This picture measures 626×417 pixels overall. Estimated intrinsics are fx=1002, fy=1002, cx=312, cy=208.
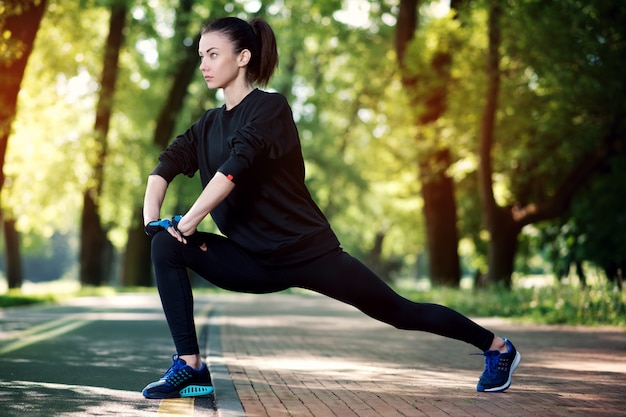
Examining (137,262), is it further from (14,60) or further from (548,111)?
(548,111)

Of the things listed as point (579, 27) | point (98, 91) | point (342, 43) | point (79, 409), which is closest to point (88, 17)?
point (98, 91)

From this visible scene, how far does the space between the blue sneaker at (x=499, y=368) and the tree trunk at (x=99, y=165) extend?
2480 centimetres

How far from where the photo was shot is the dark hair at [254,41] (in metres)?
5.42

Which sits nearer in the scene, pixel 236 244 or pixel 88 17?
pixel 236 244

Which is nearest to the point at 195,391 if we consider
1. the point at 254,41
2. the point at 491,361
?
the point at 491,361

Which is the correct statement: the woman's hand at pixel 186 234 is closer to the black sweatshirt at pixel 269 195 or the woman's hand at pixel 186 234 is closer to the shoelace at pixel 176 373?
the black sweatshirt at pixel 269 195

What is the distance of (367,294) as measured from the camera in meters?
5.39

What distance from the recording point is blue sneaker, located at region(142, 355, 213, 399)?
5.70 metres

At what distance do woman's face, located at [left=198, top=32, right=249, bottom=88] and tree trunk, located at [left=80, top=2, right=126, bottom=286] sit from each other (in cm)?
2465

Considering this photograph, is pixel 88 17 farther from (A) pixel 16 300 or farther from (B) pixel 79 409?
(B) pixel 79 409

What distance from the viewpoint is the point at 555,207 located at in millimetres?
23266

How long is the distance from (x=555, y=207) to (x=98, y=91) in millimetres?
15155

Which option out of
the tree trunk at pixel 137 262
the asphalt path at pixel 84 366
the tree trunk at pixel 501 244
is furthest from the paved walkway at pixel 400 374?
the tree trunk at pixel 137 262

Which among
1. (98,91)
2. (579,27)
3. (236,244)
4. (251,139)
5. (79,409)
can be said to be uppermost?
(98,91)
